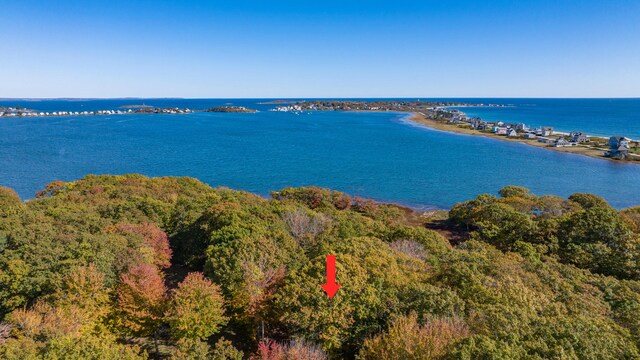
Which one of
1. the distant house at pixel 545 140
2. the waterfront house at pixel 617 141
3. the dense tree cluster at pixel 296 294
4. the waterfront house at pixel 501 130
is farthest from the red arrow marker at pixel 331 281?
the waterfront house at pixel 501 130

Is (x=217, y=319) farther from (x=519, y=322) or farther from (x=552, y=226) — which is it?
(x=552, y=226)

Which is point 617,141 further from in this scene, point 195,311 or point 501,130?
point 195,311

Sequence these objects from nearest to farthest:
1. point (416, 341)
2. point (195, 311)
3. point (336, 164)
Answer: point (416, 341), point (195, 311), point (336, 164)

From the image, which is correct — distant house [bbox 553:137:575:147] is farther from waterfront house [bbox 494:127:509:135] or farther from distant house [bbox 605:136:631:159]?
waterfront house [bbox 494:127:509:135]

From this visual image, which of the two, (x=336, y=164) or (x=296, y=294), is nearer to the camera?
(x=296, y=294)

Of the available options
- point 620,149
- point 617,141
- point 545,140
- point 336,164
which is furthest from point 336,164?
point 617,141

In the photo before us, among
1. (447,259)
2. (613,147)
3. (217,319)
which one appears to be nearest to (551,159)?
(613,147)
